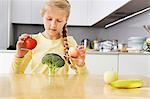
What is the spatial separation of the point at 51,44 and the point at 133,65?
1278mm

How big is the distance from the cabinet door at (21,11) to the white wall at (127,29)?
1.06 metres

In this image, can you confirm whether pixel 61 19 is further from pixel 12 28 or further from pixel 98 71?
pixel 12 28

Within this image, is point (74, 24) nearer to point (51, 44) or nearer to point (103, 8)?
point (103, 8)

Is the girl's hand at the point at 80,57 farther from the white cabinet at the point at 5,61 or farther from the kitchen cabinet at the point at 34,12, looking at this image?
the kitchen cabinet at the point at 34,12

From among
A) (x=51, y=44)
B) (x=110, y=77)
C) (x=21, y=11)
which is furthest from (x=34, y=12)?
(x=110, y=77)

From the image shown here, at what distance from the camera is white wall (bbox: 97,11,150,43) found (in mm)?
3178

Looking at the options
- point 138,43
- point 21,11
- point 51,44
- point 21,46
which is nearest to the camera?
point 21,46

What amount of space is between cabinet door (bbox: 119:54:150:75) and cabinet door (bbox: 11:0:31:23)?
178cm

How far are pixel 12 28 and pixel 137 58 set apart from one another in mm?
2070

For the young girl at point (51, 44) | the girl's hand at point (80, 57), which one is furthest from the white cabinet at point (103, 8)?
the girl's hand at point (80, 57)

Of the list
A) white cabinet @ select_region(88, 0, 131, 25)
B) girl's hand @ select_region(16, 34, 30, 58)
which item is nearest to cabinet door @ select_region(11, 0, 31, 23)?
white cabinet @ select_region(88, 0, 131, 25)

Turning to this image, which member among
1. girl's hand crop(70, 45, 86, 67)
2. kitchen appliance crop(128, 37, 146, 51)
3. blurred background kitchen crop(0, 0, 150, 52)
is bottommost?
girl's hand crop(70, 45, 86, 67)

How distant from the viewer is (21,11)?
3.98 m

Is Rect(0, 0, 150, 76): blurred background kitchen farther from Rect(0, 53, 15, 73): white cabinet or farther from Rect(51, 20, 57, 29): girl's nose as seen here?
Answer: Rect(51, 20, 57, 29): girl's nose
